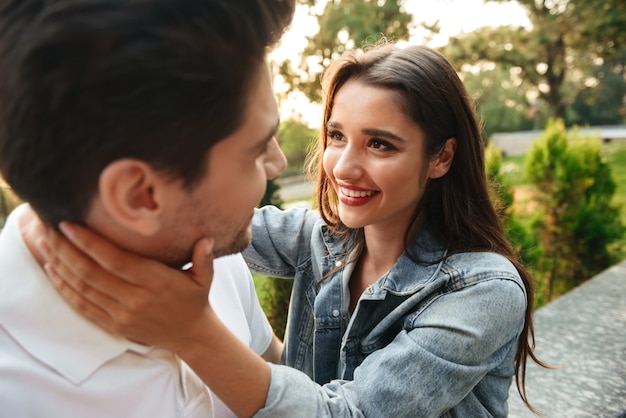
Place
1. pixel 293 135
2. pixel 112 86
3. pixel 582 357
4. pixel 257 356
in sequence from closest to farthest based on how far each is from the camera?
pixel 112 86
pixel 257 356
pixel 582 357
pixel 293 135

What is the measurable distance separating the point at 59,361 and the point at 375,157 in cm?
122

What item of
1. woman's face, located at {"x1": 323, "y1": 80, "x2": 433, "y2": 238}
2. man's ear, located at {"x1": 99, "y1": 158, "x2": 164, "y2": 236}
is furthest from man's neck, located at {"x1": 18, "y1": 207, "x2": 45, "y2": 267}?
woman's face, located at {"x1": 323, "y1": 80, "x2": 433, "y2": 238}

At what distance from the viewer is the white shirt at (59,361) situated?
99 centimetres

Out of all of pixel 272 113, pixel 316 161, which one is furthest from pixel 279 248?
pixel 272 113

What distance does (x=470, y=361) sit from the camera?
148cm

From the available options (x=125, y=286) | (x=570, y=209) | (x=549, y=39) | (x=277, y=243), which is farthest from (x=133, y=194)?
(x=549, y=39)

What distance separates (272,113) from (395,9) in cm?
851

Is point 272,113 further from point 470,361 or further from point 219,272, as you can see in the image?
point 470,361

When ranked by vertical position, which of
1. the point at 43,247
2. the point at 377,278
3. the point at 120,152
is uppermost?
the point at 120,152

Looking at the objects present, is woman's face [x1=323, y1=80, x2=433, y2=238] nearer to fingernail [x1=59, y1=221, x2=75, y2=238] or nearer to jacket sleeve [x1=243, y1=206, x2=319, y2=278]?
jacket sleeve [x1=243, y1=206, x2=319, y2=278]

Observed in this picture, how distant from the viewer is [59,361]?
1.00 meters

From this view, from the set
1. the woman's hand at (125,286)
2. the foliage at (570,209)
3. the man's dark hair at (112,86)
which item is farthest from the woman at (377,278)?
the foliage at (570,209)

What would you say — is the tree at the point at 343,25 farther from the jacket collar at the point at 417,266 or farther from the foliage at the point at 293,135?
the jacket collar at the point at 417,266

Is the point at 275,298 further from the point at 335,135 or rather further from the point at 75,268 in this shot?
the point at 75,268
